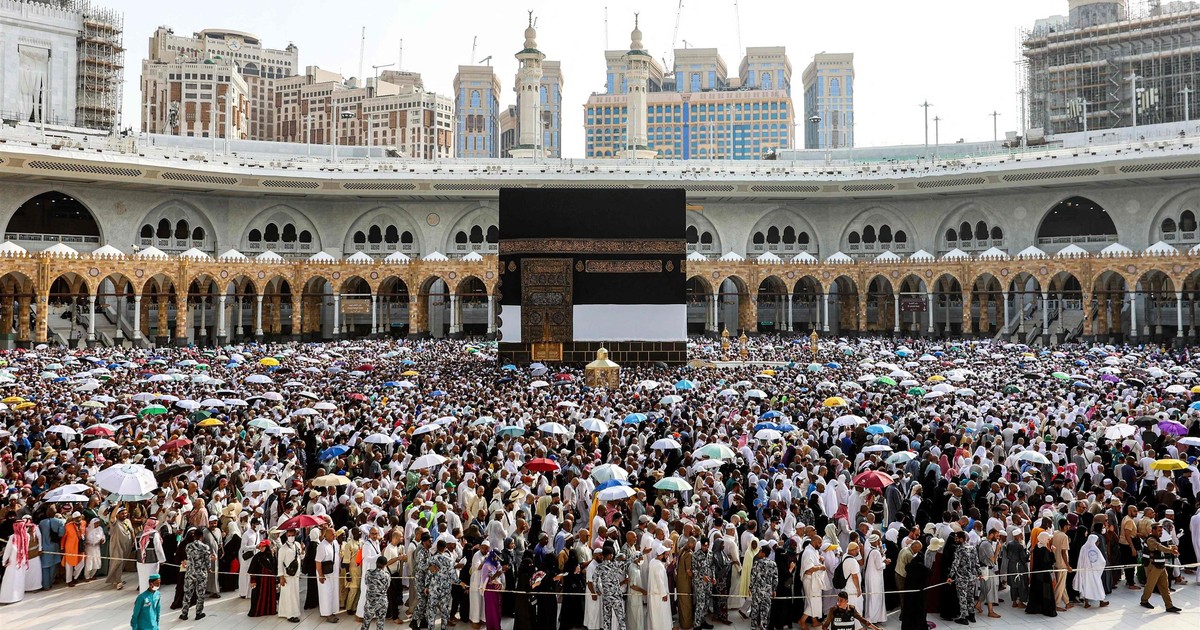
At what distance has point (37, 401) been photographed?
14.9 metres

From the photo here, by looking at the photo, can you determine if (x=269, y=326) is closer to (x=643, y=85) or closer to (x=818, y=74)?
(x=643, y=85)

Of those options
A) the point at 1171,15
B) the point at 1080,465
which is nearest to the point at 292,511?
the point at 1080,465

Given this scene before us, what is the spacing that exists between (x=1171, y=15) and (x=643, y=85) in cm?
2719

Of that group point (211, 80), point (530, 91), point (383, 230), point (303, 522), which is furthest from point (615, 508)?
point (211, 80)

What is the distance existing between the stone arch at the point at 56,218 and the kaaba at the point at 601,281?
2322cm

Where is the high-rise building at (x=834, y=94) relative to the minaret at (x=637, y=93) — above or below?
above

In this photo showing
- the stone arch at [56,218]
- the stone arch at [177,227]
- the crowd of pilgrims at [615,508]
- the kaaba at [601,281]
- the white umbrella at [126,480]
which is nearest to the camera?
the crowd of pilgrims at [615,508]

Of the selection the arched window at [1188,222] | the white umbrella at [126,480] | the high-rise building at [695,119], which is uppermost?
the high-rise building at [695,119]

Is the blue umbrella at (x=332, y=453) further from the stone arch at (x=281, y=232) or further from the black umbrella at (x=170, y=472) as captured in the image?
the stone arch at (x=281, y=232)

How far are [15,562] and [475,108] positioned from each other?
123 meters

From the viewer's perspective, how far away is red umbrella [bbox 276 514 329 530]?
7.86 meters

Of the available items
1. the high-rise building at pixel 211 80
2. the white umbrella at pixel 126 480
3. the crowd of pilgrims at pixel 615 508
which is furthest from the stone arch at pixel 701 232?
the high-rise building at pixel 211 80

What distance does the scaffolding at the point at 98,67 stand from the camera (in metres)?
48.3

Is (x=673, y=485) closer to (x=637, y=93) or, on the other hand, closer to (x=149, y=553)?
(x=149, y=553)
